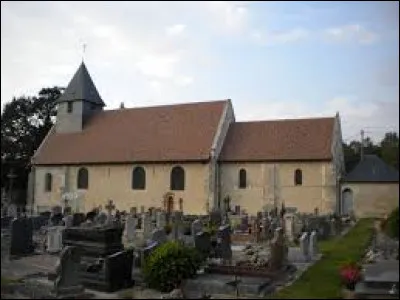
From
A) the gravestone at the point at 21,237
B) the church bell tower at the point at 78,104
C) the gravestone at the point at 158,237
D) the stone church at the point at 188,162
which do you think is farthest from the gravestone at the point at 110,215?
the church bell tower at the point at 78,104

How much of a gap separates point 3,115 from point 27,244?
104 ft

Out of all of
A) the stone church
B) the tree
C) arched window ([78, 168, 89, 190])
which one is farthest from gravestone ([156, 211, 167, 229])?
the tree

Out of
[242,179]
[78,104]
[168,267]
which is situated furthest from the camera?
[78,104]

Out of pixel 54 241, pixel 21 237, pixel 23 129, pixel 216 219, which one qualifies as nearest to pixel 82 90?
pixel 23 129

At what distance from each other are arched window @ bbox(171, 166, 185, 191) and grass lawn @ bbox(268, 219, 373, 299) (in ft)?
43.5

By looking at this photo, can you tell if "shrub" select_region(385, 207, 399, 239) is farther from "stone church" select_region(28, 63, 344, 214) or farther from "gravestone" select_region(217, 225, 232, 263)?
"stone church" select_region(28, 63, 344, 214)

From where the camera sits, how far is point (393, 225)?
7746 mm

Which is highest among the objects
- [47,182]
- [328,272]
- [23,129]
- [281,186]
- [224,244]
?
[23,129]

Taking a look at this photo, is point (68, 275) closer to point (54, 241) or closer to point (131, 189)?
point (54, 241)

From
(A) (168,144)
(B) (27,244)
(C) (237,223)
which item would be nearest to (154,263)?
(B) (27,244)

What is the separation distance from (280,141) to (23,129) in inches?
1001

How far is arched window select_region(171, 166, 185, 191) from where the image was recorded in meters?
31.2

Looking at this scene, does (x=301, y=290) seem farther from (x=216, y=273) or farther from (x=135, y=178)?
(x=135, y=178)

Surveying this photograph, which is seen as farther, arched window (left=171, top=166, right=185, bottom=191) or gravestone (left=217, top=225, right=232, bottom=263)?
arched window (left=171, top=166, right=185, bottom=191)
